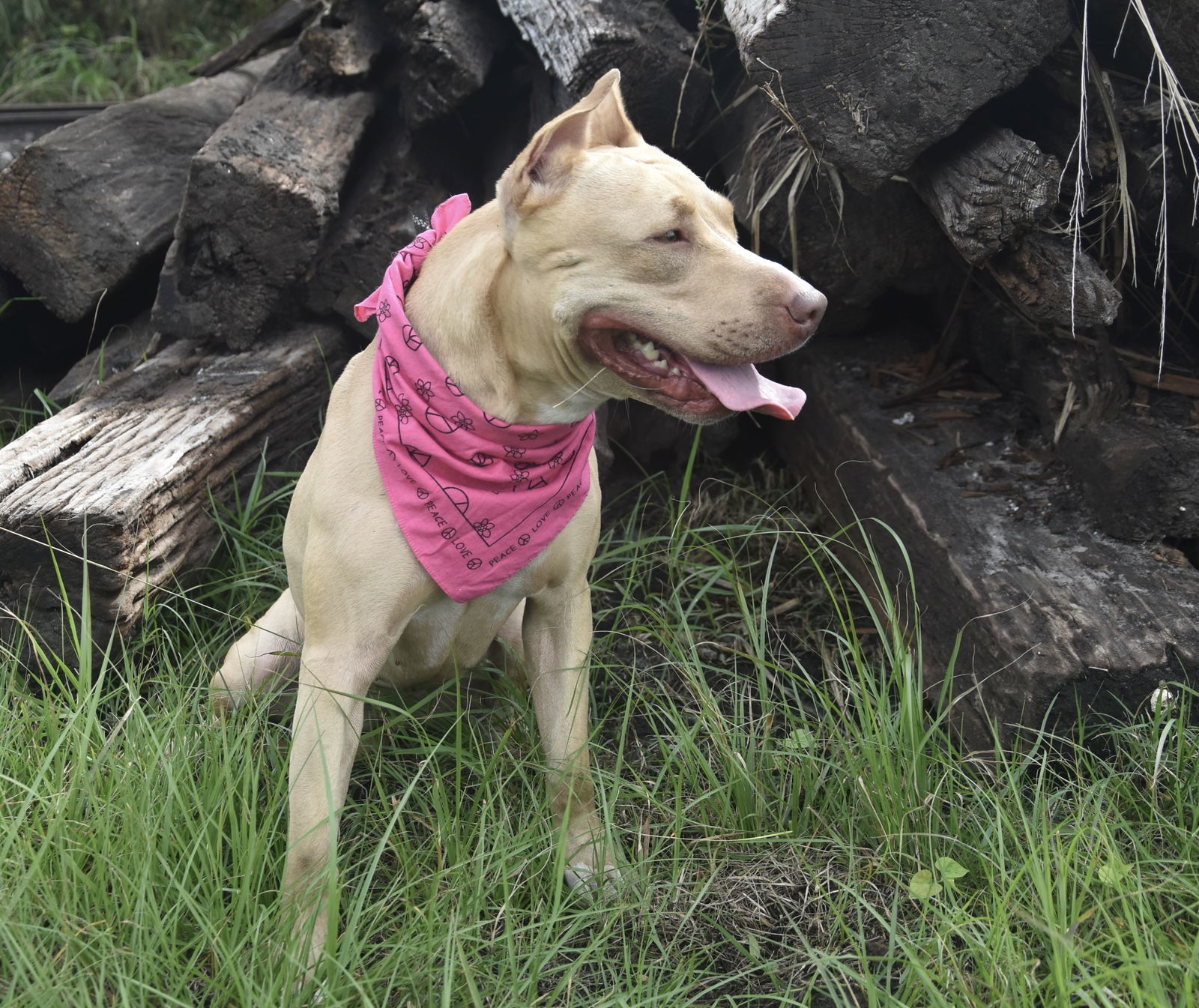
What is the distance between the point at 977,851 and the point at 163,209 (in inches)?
133

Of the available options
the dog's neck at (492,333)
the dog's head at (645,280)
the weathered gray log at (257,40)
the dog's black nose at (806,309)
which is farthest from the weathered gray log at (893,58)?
the weathered gray log at (257,40)

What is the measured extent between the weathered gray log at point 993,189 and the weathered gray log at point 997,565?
72 centimetres

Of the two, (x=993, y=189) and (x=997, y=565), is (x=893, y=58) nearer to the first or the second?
(x=993, y=189)

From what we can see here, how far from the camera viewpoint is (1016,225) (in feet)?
8.79

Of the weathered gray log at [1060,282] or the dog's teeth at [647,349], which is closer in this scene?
the dog's teeth at [647,349]

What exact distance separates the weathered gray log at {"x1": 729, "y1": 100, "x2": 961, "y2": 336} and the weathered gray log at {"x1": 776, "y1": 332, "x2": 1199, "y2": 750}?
43 centimetres

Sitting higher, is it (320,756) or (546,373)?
(546,373)

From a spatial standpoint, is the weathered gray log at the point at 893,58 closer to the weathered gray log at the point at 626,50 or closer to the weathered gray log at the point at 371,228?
the weathered gray log at the point at 626,50

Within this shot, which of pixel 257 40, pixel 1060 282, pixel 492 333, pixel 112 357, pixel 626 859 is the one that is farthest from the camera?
pixel 257 40

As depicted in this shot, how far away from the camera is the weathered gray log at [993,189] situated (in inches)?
104

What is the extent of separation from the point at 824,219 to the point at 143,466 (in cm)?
215

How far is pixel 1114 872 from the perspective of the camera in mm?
2088

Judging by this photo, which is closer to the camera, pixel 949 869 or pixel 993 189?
pixel 949 869

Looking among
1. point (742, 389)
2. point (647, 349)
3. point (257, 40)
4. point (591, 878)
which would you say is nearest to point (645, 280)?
point (647, 349)
